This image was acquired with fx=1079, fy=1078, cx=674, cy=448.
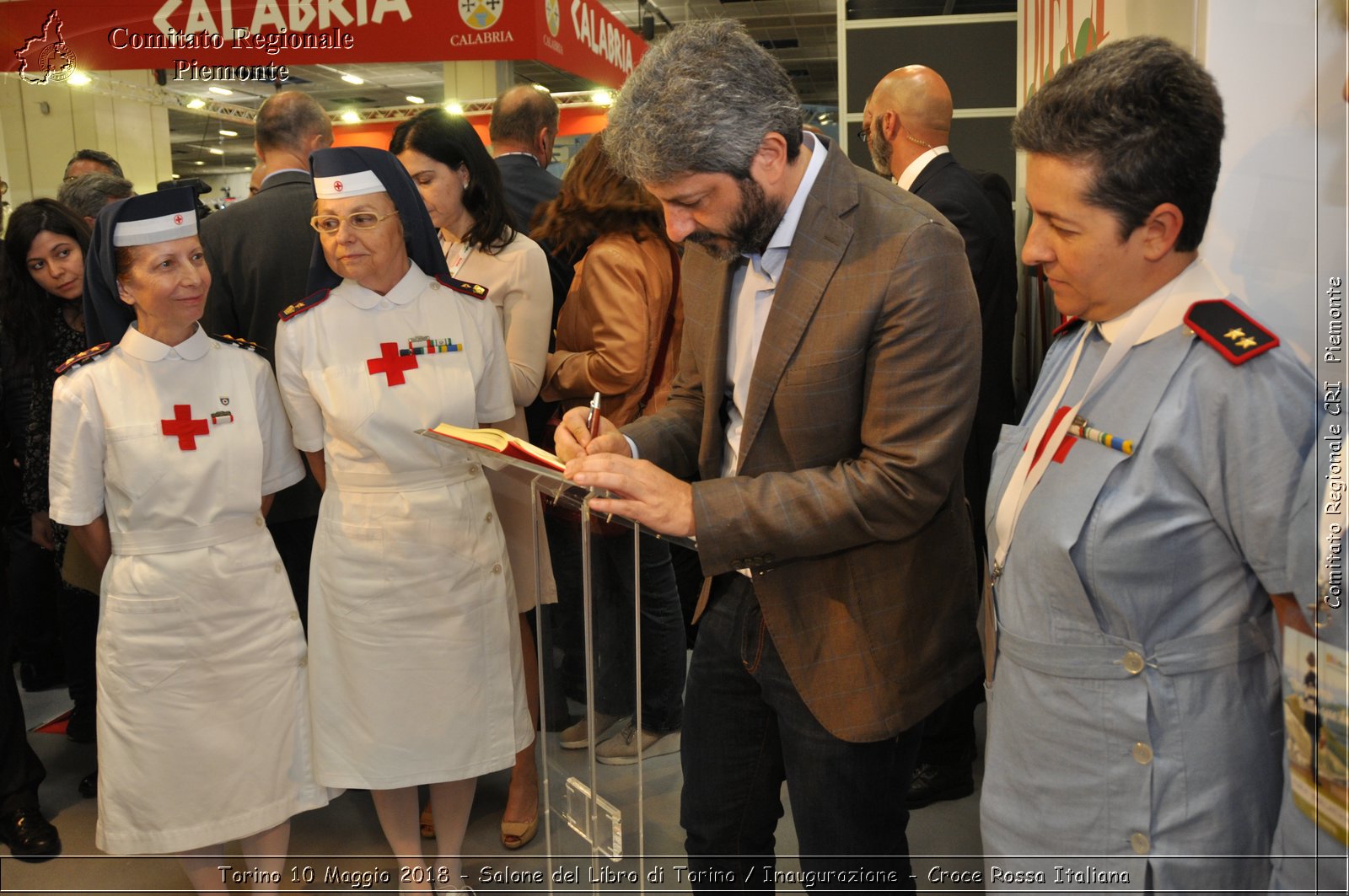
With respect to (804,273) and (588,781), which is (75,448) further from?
(804,273)

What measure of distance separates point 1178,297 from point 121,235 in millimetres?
2183

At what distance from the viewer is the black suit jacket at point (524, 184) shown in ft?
12.4

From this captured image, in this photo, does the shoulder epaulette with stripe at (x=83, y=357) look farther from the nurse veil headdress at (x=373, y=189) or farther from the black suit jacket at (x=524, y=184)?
the black suit jacket at (x=524, y=184)

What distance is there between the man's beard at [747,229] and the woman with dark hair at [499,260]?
1.33 meters

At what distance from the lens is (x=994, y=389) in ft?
10.5

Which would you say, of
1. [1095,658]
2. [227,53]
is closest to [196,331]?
[1095,658]

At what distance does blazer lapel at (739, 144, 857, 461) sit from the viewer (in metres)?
1.56

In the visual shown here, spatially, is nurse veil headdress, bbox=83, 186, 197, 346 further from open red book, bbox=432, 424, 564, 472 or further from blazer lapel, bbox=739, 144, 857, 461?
blazer lapel, bbox=739, 144, 857, 461

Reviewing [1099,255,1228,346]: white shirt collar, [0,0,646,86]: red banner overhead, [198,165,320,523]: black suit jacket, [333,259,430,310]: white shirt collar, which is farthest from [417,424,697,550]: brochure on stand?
[0,0,646,86]: red banner overhead

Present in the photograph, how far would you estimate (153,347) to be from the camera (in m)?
2.46

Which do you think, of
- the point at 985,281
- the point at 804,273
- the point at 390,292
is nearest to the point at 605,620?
the point at 804,273

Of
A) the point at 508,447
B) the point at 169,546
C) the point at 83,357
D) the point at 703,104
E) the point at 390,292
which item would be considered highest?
the point at 703,104

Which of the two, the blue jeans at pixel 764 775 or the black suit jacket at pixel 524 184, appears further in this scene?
the black suit jacket at pixel 524 184

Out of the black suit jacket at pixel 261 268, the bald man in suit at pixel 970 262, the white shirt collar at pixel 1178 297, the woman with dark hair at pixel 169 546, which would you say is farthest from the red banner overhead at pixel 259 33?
the white shirt collar at pixel 1178 297
